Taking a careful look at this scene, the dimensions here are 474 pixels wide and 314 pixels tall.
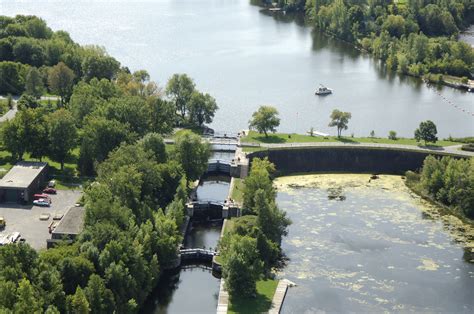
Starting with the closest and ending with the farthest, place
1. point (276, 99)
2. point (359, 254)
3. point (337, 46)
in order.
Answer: point (359, 254)
point (276, 99)
point (337, 46)

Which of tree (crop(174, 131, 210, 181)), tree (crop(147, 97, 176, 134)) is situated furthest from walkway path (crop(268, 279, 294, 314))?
tree (crop(147, 97, 176, 134))

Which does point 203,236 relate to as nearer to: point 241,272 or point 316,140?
point 241,272

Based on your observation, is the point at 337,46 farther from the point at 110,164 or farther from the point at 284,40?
the point at 110,164

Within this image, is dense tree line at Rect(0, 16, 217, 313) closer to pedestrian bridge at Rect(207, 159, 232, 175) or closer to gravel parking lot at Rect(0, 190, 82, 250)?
gravel parking lot at Rect(0, 190, 82, 250)

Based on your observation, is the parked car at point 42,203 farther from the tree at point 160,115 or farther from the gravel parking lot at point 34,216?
the tree at point 160,115

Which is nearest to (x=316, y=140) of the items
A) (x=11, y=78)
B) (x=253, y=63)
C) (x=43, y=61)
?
(x=253, y=63)

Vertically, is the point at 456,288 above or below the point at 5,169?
below

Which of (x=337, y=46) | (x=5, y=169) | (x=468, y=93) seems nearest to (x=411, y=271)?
(x=5, y=169)
